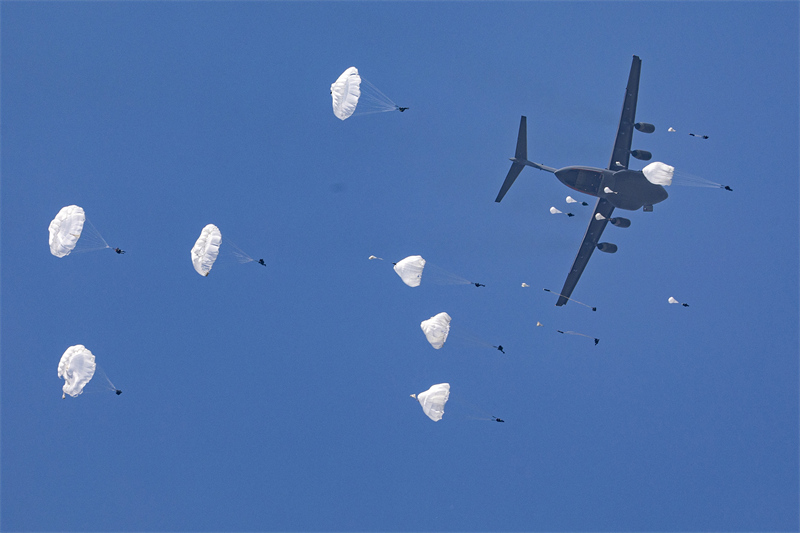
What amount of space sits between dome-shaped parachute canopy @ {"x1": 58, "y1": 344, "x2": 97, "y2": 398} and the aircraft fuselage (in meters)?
42.4

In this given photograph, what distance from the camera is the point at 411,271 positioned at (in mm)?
41156

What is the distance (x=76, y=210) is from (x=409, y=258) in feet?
84.8

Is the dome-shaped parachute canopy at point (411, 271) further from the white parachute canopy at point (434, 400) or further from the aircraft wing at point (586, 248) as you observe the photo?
the aircraft wing at point (586, 248)

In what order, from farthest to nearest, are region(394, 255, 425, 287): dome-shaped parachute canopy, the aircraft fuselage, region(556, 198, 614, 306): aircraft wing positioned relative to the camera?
1. region(556, 198, 614, 306): aircraft wing
2. the aircraft fuselage
3. region(394, 255, 425, 287): dome-shaped parachute canopy

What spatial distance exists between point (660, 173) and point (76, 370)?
46742 millimetres

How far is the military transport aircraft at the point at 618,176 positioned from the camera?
46.3 metres

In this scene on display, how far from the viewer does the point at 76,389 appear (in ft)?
128

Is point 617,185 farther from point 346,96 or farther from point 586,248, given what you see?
point 346,96

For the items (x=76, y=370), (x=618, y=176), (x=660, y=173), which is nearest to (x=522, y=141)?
(x=618, y=176)

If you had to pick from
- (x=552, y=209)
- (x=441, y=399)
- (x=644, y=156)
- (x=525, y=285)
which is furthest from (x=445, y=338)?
(x=644, y=156)

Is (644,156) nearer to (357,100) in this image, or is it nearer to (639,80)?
(639,80)

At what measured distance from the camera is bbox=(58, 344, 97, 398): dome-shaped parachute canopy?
3900 cm

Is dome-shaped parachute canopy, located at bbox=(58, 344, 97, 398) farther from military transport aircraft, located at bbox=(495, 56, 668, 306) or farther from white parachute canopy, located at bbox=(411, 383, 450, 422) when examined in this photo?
military transport aircraft, located at bbox=(495, 56, 668, 306)

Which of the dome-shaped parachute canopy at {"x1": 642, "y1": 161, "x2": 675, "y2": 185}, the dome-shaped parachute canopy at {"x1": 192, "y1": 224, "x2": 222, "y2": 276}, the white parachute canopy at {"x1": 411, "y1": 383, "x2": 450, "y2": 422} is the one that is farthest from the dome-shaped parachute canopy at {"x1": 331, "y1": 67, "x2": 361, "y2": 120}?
the dome-shaped parachute canopy at {"x1": 642, "y1": 161, "x2": 675, "y2": 185}
